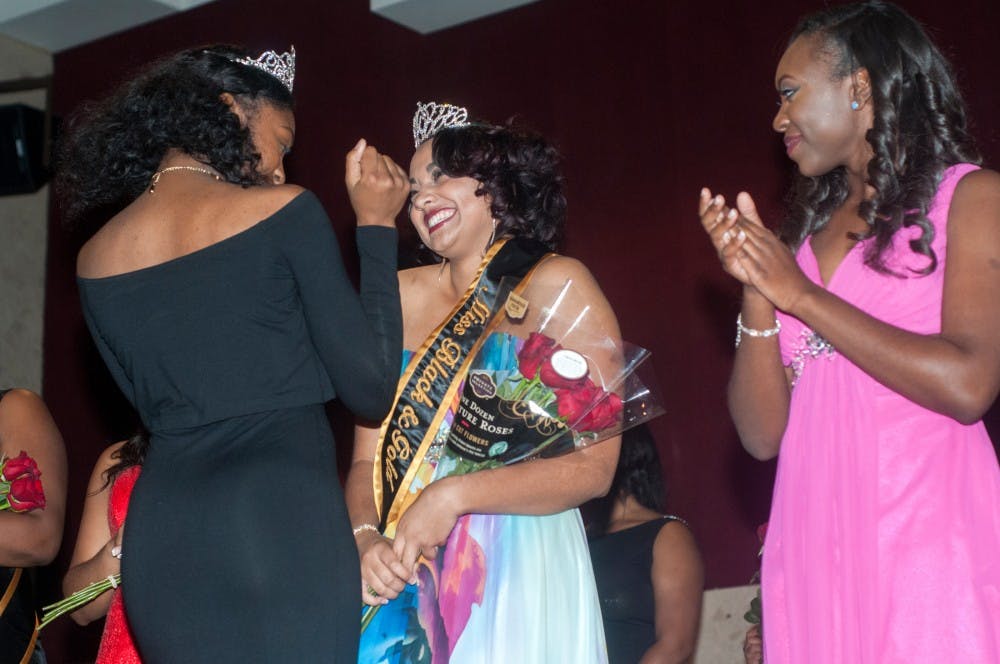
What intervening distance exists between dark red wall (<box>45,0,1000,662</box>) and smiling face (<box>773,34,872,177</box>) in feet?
5.09

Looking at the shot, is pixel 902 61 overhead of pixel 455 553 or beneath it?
overhead

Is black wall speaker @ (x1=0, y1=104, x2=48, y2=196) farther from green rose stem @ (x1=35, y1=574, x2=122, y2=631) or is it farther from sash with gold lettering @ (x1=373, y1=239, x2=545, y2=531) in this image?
sash with gold lettering @ (x1=373, y1=239, x2=545, y2=531)

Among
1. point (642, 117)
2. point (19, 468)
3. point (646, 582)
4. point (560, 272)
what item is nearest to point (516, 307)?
point (560, 272)

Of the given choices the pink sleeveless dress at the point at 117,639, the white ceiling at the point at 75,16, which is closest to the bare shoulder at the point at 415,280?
the pink sleeveless dress at the point at 117,639

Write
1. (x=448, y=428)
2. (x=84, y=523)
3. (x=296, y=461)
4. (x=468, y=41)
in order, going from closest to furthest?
(x=296, y=461) < (x=448, y=428) < (x=84, y=523) < (x=468, y=41)

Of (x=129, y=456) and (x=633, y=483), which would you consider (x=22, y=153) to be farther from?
(x=633, y=483)

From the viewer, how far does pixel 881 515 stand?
1.95 metres

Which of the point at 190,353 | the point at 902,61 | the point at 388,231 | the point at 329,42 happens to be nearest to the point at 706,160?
the point at 329,42

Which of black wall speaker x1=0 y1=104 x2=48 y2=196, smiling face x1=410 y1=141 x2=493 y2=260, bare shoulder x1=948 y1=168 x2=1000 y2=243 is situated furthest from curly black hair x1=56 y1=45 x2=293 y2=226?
black wall speaker x1=0 y1=104 x2=48 y2=196

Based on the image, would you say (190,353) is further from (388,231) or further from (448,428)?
(448,428)

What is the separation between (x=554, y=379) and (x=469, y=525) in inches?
13.1

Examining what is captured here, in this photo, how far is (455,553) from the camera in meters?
2.29

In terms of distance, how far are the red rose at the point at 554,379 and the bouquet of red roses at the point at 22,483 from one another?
131 centimetres

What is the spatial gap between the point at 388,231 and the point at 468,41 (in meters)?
2.78
